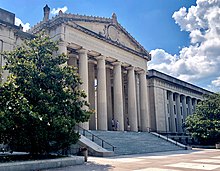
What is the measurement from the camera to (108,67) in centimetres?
3838

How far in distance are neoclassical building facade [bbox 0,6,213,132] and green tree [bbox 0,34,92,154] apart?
4.87 metres

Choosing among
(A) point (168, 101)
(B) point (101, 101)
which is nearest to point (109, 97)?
(B) point (101, 101)

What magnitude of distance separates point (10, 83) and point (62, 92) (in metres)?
3.07

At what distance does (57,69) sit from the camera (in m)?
15.9

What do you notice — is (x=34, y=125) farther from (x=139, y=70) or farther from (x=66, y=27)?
(x=139, y=70)

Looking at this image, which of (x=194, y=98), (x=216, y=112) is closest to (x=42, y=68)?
(x=216, y=112)

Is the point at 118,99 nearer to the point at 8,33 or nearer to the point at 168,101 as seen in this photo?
the point at 8,33

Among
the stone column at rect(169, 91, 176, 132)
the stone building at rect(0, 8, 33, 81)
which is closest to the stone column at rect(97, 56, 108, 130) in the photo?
the stone building at rect(0, 8, 33, 81)

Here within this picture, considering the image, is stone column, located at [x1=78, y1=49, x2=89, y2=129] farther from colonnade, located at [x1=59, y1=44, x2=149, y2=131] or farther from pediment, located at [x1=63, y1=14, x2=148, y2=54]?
pediment, located at [x1=63, y1=14, x2=148, y2=54]

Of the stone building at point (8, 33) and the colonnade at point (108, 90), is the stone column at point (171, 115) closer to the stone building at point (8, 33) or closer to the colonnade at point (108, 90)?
the colonnade at point (108, 90)

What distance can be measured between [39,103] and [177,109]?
40064 millimetres

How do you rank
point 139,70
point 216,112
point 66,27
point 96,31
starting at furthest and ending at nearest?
point 139,70, point 216,112, point 96,31, point 66,27

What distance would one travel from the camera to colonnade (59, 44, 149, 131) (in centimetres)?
3017

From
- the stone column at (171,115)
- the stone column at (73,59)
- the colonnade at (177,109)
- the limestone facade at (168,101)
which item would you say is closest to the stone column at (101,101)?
the stone column at (73,59)
